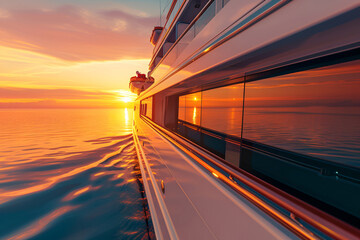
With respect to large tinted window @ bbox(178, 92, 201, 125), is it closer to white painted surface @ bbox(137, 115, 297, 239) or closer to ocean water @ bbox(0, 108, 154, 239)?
ocean water @ bbox(0, 108, 154, 239)

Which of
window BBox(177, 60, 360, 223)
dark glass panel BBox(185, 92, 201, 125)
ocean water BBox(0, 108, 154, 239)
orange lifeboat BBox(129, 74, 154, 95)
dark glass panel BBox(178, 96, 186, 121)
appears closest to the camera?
window BBox(177, 60, 360, 223)

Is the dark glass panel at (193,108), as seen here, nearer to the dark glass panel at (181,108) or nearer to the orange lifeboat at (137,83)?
the dark glass panel at (181,108)

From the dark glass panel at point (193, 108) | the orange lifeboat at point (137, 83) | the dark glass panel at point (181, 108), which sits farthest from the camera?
the orange lifeboat at point (137, 83)

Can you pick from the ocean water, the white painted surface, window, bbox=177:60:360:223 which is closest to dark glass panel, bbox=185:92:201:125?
window, bbox=177:60:360:223

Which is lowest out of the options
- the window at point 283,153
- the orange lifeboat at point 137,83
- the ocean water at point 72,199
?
the ocean water at point 72,199

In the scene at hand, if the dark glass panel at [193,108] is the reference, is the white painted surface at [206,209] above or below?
below

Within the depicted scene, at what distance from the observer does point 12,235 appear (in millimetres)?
2375

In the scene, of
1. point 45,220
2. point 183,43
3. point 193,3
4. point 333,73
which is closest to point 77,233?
point 45,220

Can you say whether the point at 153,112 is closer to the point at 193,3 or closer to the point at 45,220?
the point at 193,3

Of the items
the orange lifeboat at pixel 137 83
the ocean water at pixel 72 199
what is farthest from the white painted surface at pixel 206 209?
the orange lifeboat at pixel 137 83

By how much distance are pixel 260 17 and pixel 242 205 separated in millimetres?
793

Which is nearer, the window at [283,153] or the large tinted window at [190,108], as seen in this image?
the window at [283,153]

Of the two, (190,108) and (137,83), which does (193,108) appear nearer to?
(190,108)

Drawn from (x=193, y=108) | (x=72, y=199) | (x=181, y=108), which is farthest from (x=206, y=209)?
Answer: (x=181, y=108)
